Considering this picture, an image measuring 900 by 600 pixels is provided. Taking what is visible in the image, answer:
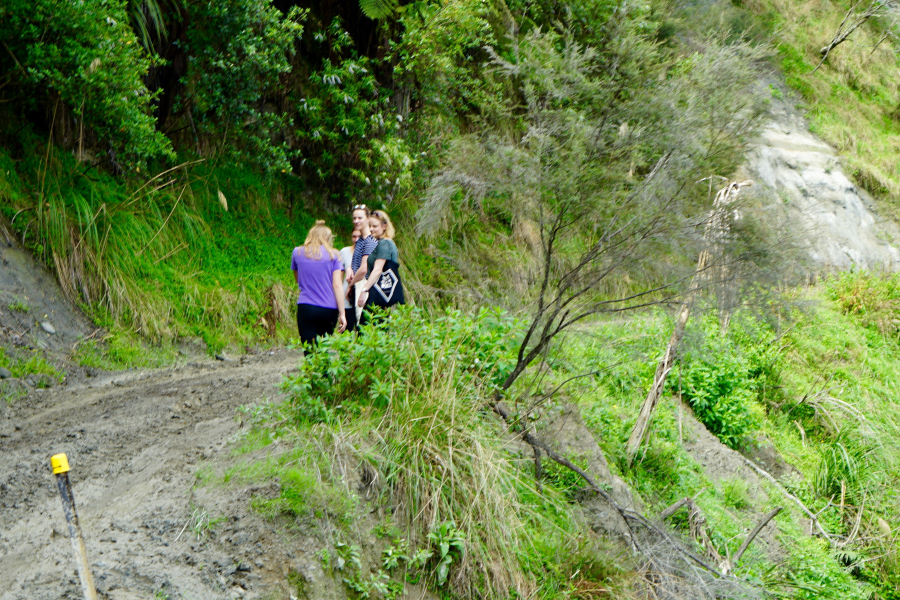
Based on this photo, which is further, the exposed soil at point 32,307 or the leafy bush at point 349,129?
the leafy bush at point 349,129

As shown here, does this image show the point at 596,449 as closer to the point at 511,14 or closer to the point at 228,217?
the point at 228,217

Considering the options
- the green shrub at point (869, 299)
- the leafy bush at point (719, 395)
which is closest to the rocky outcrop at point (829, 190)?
the green shrub at point (869, 299)

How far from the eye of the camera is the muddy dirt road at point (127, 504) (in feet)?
11.6

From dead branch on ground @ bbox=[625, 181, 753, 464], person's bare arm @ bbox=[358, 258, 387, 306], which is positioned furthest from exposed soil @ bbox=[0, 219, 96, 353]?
dead branch on ground @ bbox=[625, 181, 753, 464]

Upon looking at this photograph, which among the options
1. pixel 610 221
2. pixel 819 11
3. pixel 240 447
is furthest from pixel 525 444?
pixel 819 11

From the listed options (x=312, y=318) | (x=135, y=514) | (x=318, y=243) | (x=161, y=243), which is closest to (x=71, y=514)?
(x=135, y=514)

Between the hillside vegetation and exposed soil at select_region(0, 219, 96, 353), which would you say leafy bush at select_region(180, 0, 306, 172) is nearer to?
the hillside vegetation

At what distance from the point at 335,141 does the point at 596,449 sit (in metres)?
6.97

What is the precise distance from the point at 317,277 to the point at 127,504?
2684mm

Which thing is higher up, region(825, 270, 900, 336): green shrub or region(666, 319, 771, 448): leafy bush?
region(666, 319, 771, 448): leafy bush

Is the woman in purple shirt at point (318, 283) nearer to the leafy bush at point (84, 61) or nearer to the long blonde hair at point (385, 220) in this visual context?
the long blonde hair at point (385, 220)

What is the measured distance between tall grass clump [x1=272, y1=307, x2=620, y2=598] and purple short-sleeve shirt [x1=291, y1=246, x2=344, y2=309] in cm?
99

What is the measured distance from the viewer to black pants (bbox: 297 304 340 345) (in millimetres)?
6469

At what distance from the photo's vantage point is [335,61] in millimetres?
12789
